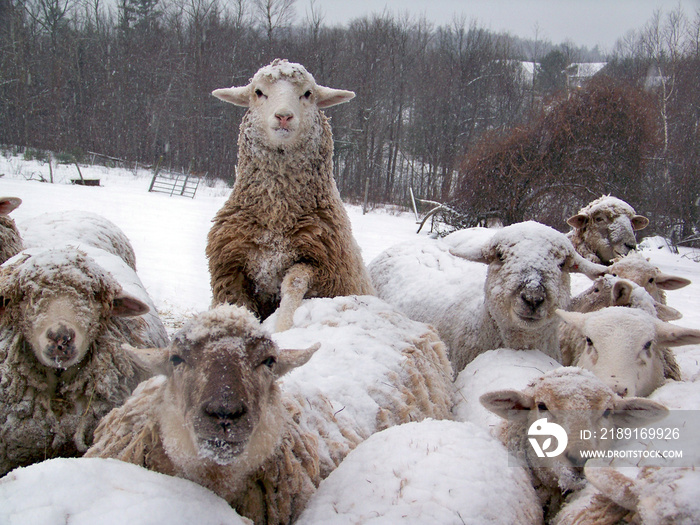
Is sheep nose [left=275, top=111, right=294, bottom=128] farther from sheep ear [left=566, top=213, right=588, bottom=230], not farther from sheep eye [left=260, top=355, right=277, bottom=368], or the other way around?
sheep ear [left=566, top=213, right=588, bottom=230]

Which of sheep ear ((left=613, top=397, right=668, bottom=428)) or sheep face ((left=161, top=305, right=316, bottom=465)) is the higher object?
sheep face ((left=161, top=305, right=316, bottom=465))

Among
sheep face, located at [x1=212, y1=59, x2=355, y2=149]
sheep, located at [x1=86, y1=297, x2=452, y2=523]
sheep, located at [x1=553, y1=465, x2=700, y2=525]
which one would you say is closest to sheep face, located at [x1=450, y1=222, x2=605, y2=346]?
sheep, located at [x1=86, y1=297, x2=452, y2=523]

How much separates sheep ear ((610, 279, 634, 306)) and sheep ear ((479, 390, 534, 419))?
1832 mm

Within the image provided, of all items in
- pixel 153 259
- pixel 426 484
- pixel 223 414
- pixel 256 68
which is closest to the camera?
pixel 223 414

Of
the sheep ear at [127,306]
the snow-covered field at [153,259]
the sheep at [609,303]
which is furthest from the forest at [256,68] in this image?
the sheep ear at [127,306]

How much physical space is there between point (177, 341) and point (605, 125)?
1403cm

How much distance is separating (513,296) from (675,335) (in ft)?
3.08

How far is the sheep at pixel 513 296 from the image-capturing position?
3.08 metres

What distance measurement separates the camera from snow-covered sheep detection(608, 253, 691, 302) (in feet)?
13.1

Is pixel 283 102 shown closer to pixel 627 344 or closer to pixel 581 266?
pixel 581 266

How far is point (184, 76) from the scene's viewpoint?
32.0 m

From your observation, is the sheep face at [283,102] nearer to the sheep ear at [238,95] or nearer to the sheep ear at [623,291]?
the sheep ear at [238,95]

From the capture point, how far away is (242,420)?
1.51 metres

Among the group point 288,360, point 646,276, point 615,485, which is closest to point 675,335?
point 646,276
